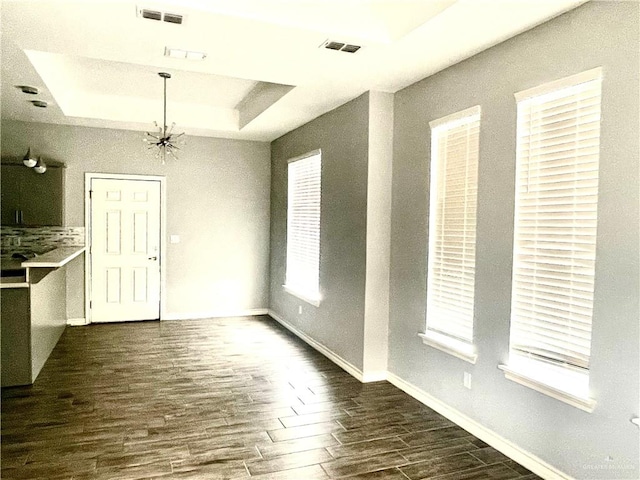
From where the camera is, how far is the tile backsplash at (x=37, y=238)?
6.16 m

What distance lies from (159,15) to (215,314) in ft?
16.7

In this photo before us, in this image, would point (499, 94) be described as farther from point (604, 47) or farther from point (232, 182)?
point (232, 182)

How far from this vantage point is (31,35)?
3168 millimetres

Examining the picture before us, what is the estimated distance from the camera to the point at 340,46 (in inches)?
130

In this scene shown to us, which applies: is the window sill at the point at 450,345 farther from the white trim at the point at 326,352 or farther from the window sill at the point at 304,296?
the window sill at the point at 304,296

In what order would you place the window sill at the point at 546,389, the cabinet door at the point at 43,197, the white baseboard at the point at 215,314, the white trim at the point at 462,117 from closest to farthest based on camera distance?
the window sill at the point at 546,389
the white trim at the point at 462,117
the cabinet door at the point at 43,197
the white baseboard at the point at 215,314

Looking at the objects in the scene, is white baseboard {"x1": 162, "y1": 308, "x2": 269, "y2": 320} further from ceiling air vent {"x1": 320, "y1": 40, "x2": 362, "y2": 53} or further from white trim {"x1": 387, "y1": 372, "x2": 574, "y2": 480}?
ceiling air vent {"x1": 320, "y1": 40, "x2": 362, "y2": 53}

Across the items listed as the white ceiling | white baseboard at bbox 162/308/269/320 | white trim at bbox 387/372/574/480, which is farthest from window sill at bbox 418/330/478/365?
white baseboard at bbox 162/308/269/320

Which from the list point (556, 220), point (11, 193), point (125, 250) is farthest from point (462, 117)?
point (11, 193)

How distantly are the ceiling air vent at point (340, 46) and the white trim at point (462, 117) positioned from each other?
90 cm

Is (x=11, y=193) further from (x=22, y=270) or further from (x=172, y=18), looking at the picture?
(x=172, y=18)

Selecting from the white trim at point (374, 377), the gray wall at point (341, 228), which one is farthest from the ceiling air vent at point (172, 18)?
the white trim at point (374, 377)

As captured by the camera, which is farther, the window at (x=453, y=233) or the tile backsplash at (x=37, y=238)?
the tile backsplash at (x=37, y=238)

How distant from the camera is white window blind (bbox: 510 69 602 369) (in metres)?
2.59
